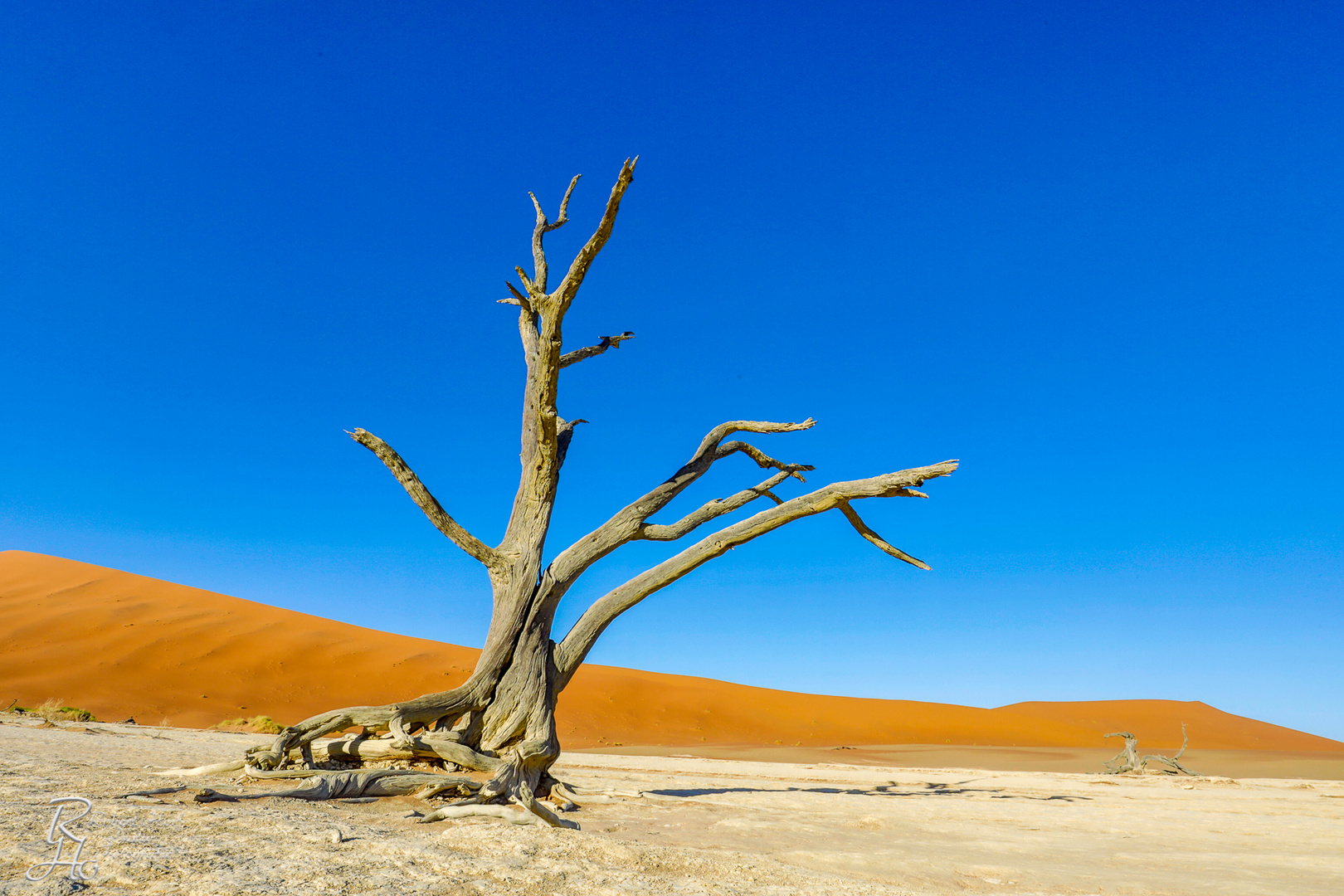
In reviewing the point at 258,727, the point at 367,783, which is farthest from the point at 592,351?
the point at 258,727

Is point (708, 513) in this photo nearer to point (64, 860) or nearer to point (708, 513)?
point (708, 513)

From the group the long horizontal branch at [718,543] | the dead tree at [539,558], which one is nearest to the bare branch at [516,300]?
the dead tree at [539,558]

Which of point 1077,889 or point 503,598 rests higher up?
point 503,598

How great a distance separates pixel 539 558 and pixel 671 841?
12.0 feet

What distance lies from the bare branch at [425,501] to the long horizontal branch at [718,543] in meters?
1.20

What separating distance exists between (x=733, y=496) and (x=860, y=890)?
5.47 metres

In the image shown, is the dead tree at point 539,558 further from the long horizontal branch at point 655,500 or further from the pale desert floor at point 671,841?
the pale desert floor at point 671,841

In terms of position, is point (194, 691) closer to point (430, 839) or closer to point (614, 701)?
point (614, 701)

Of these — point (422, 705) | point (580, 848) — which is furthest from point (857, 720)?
point (580, 848)

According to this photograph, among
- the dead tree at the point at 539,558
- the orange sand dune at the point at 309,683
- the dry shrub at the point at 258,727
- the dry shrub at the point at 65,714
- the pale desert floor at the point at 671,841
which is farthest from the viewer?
the orange sand dune at the point at 309,683

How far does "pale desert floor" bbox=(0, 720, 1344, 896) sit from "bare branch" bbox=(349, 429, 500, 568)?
2.77 m

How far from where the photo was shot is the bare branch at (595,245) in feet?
24.0

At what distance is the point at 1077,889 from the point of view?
13.5 feet

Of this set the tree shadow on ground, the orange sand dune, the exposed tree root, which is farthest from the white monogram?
the orange sand dune
